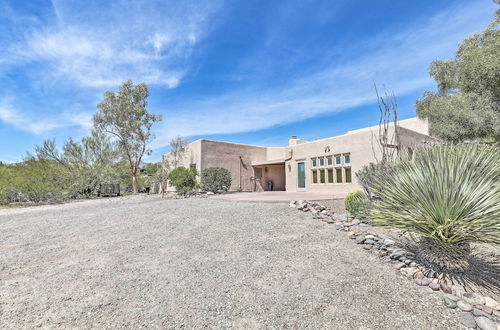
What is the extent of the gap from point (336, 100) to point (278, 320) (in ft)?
50.6

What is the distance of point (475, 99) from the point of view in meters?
11.9

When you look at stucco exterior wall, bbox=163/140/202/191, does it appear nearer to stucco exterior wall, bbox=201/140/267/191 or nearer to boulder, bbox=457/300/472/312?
stucco exterior wall, bbox=201/140/267/191

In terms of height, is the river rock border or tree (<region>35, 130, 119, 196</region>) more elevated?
tree (<region>35, 130, 119, 196</region>)

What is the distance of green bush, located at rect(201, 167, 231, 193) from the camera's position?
16172mm

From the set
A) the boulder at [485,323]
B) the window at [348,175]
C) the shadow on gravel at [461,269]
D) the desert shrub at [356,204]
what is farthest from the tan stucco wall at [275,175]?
the boulder at [485,323]

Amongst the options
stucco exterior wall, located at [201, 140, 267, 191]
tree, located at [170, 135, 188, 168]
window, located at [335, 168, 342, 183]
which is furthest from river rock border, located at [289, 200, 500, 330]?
tree, located at [170, 135, 188, 168]

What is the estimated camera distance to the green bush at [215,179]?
53.1 ft

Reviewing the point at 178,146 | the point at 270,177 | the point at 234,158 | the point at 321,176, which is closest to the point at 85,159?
the point at 178,146

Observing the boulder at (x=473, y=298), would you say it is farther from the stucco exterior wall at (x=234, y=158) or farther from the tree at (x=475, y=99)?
the stucco exterior wall at (x=234, y=158)

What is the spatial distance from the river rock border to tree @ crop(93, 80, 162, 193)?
20654mm

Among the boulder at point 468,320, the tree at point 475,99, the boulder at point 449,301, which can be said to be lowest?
the boulder at point 468,320

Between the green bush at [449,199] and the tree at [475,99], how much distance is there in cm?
944

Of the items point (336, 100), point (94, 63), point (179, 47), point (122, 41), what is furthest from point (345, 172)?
point (94, 63)

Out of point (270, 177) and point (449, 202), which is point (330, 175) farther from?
point (449, 202)
